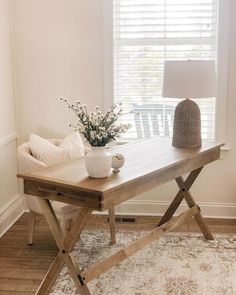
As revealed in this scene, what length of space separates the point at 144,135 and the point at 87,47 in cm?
95

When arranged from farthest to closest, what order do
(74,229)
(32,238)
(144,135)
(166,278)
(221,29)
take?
(144,135) < (221,29) < (32,238) < (166,278) < (74,229)

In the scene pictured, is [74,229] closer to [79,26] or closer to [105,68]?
[105,68]

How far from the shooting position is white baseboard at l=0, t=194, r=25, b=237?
3.57 metres

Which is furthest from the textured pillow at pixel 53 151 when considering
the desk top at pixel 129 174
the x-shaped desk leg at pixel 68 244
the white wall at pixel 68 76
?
the x-shaped desk leg at pixel 68 244

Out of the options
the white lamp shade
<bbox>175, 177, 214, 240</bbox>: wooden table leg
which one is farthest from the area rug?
the white lamp shade

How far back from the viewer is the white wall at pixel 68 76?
371 centimetres

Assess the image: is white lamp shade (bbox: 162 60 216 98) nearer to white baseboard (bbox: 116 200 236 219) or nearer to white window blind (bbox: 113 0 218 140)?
white window blind (bbox: 113 0 218 140)

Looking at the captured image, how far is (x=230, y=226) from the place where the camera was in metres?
3.68

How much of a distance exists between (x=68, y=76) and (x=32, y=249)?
1.57 m

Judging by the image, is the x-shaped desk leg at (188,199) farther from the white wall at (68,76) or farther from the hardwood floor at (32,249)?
the white wall at (68,76)

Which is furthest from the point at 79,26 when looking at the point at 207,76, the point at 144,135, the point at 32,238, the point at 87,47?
the point at 32,238

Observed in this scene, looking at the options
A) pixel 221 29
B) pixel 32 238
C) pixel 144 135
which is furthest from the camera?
pixel 144 135

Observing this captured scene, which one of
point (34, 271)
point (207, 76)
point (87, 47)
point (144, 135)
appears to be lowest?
point (34, 271)

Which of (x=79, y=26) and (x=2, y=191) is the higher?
(x=79, y=26)
